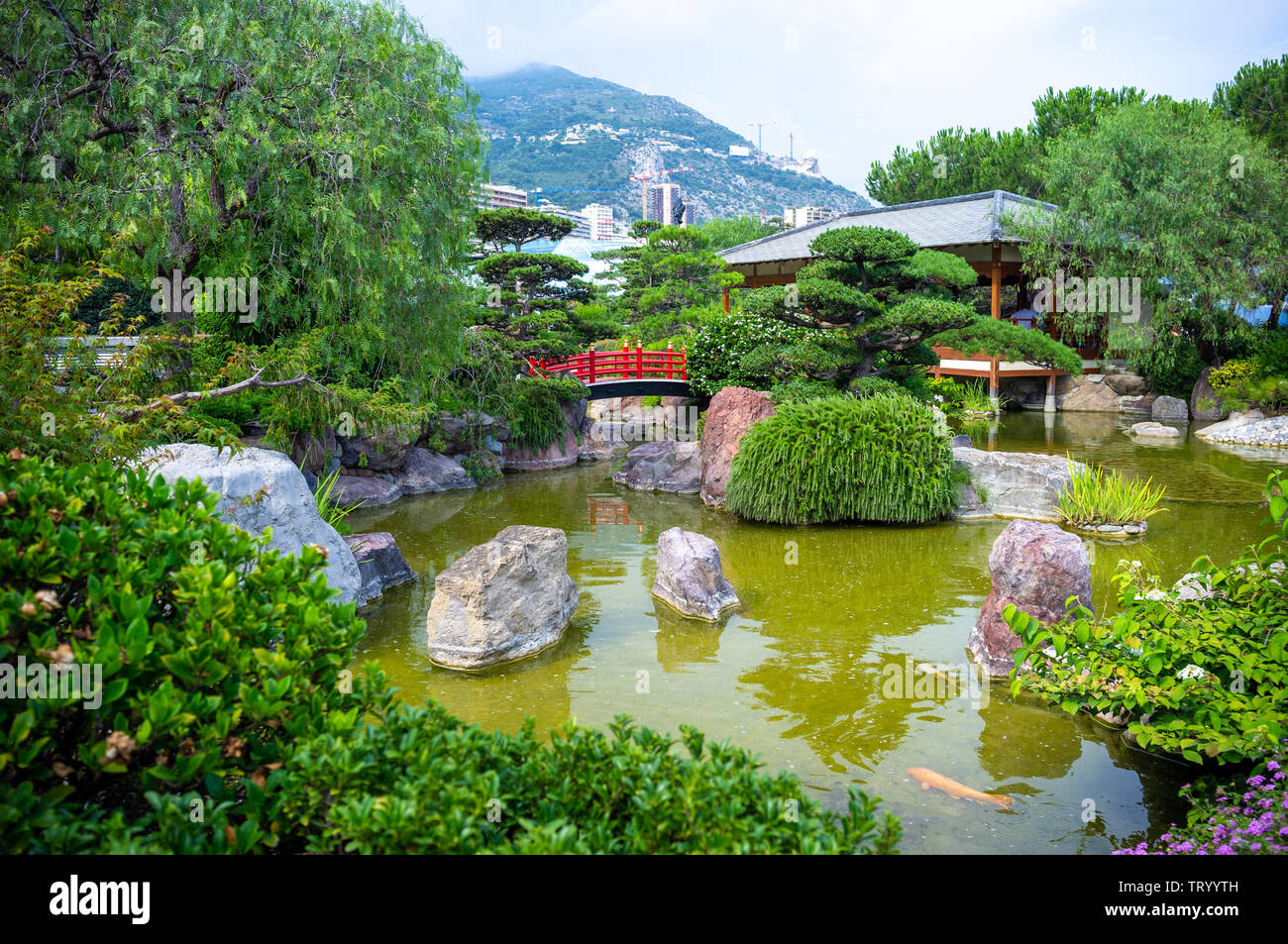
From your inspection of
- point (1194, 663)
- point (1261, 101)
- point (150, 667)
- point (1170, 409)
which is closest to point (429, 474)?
point (1194, 663)

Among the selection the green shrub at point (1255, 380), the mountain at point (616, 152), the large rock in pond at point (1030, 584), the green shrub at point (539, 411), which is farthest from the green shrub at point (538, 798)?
the mountain at point (616, 152)

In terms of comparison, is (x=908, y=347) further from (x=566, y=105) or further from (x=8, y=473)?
(x=566, y=105)

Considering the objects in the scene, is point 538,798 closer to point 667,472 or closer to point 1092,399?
point 667,472

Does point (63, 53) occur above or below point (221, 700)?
above

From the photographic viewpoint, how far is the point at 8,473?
3123 millimetres

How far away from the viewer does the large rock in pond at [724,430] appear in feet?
41.8

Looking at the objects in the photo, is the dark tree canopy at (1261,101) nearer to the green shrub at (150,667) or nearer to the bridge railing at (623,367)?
the bridge railing at (623,367)

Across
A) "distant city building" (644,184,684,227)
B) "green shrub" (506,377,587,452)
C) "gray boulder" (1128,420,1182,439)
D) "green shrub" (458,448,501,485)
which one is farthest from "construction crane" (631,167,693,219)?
"green shrub" (458,448,501,485)

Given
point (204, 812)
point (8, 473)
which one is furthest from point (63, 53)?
point (204, 812)

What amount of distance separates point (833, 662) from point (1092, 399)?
18529 millimetres

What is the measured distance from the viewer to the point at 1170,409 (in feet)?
67.2

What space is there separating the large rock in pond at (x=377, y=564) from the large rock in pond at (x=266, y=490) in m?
1.05
